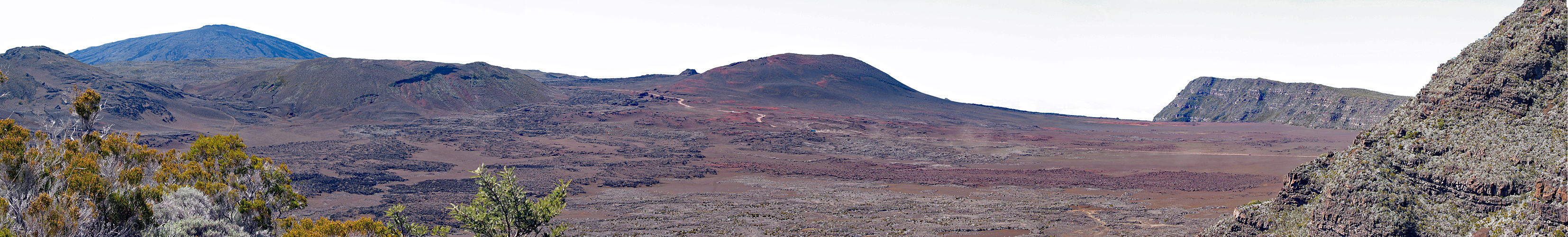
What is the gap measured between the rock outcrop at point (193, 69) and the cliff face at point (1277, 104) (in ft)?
464


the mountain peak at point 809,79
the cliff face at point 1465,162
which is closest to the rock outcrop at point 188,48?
the mountain peak at point 809,79

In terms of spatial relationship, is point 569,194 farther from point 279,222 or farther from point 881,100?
point 881,100

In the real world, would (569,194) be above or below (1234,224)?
below

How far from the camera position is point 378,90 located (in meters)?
87.2

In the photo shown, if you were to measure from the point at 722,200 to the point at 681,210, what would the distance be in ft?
12.7

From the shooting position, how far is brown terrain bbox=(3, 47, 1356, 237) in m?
34.0

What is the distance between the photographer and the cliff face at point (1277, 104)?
9900 centimetres

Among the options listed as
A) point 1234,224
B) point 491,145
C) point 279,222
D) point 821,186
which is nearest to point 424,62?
point 491,145

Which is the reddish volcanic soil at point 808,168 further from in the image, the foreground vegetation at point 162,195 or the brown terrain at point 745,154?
the foreground vegetation at point 162,195

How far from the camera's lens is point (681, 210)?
35469 mm

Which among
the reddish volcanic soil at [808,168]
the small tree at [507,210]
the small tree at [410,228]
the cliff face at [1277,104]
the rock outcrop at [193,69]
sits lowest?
the reddish volcanic soil at [808,168]

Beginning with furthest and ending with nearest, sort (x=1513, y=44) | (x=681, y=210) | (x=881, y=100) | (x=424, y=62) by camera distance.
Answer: (x=881, y=100), (x=424, y=62), (x=681, y=210), (x=1513, y=44)

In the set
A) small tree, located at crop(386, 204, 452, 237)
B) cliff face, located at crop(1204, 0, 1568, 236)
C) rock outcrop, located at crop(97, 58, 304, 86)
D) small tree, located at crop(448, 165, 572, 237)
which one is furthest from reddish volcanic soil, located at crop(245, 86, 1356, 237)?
rock outcrop, located at crop(97, 58, 304, 86)

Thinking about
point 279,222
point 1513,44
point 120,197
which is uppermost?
point 1513,44
